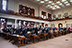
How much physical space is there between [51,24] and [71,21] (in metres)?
6.50

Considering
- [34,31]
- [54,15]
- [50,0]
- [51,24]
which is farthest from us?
[54,15]

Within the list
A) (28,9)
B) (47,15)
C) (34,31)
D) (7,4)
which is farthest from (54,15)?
(34,31)

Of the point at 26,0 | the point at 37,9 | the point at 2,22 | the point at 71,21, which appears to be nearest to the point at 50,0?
the point at 37,9

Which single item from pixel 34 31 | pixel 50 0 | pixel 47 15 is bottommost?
pixel 34 31

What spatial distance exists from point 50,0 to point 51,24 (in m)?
8.64

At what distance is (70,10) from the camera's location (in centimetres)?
1867

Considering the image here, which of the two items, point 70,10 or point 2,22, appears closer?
point 2,22

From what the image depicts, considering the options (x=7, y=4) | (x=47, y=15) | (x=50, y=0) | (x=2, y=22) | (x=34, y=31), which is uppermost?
(x=50, y=0)

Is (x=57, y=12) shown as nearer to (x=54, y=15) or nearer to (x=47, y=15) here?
(x=54, y=15)

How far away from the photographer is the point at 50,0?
50.3ft

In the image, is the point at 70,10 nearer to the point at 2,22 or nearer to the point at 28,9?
the point at 28,9

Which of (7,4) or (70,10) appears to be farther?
(70,10)

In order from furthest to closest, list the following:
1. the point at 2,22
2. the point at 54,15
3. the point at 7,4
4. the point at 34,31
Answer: the point at 54,15 < the point at 7,4 < the point at 2,22 < the point at 34,31

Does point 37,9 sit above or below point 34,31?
above
